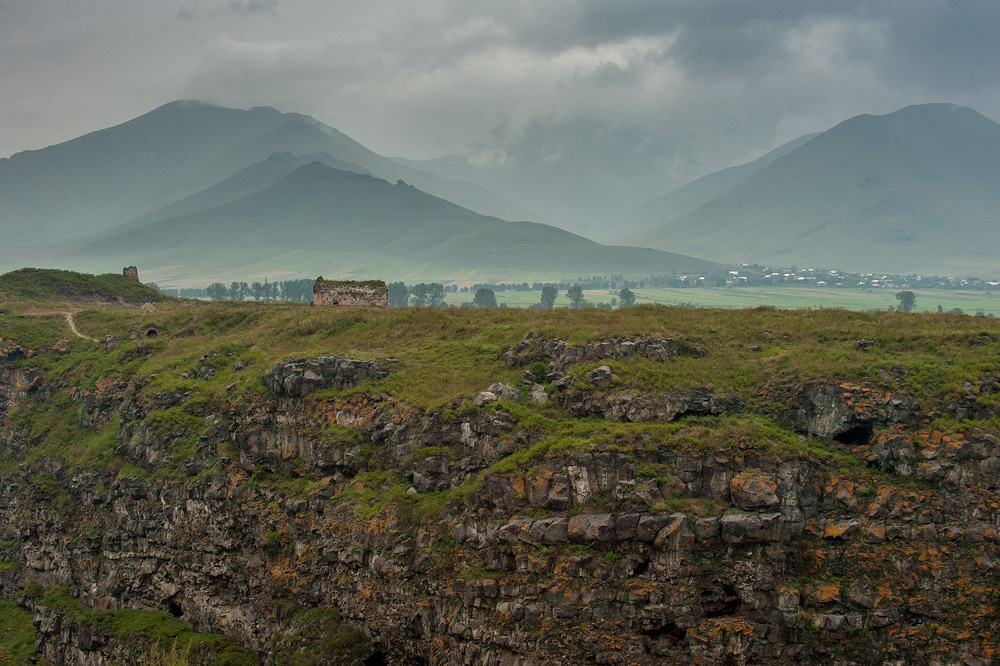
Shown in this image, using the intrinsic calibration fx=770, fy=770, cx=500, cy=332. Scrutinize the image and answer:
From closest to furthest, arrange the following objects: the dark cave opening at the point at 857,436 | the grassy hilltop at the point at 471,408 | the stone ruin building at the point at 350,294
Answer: the grassy hilltop at the point at 471,408 < the dark cave opening at the point at 857,436 < the stone ruin building at the point at 350,294

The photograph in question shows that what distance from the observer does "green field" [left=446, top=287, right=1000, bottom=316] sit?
150 metres

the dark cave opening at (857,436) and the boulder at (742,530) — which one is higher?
the dark cave opening at (857,436)

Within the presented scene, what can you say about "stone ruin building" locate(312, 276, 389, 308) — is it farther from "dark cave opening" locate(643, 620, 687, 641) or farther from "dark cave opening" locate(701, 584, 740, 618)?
"dark cave opening" locate(701, 584, 740, 618)

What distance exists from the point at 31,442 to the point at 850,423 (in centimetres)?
3628

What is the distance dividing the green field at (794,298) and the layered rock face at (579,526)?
116442 millimetres

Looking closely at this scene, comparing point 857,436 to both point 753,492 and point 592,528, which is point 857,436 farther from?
point 592,528

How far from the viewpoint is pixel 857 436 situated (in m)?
22.9

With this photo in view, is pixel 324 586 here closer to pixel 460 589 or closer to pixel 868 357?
pixel 460 589

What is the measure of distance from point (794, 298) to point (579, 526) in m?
158

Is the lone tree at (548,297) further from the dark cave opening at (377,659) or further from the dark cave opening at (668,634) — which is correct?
the dark cave opening at (668,634)

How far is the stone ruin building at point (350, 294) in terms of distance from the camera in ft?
147

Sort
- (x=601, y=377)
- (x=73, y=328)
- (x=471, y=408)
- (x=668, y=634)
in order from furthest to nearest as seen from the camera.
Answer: (x=73, y=328) → (x=601, y=377) → (x=471, y=408) → (x=668, y=634)

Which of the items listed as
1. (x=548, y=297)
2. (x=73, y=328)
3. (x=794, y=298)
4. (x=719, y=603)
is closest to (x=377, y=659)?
(x=719, y=603)

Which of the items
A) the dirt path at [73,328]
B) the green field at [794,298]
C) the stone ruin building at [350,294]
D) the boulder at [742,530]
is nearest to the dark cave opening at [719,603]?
the boulder at [742,530]
